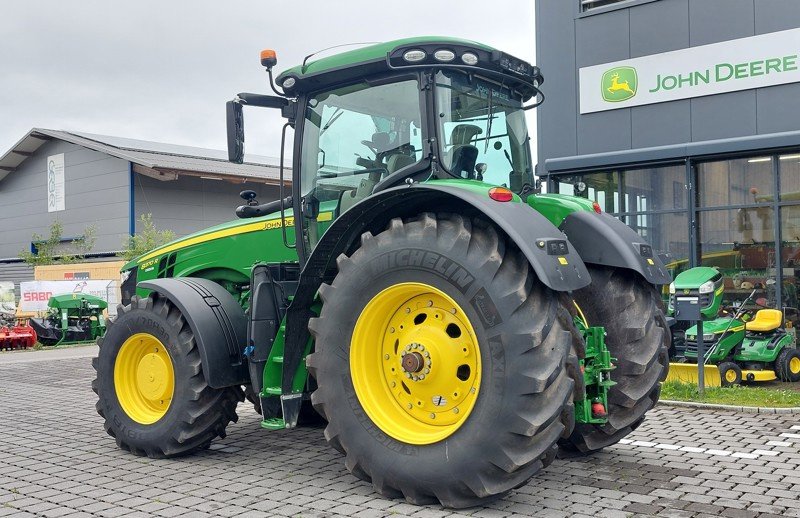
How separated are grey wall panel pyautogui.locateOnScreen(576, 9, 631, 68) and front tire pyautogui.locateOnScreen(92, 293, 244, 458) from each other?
10402 mm

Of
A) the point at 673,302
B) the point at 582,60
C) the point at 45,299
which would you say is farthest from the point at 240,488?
the point at 45,299

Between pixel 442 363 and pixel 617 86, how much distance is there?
10.6m

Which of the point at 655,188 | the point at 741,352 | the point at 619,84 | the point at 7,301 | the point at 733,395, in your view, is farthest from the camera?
the point at 7,301

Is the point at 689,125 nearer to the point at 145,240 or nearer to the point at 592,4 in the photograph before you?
the point at 592,4

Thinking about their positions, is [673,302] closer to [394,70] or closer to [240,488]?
[394,70]

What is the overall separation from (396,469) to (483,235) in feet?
4.80

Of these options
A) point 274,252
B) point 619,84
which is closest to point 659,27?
point 619,84

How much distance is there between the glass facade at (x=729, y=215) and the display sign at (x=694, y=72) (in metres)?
1.18

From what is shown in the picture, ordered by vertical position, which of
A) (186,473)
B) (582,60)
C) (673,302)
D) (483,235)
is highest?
(582,60)

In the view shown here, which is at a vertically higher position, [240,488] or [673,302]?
[673,302]

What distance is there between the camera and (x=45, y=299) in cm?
2148

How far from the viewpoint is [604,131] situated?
14273 millimetres

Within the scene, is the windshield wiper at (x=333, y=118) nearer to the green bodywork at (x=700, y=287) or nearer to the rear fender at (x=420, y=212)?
the rear fender at (x=420, y=212)

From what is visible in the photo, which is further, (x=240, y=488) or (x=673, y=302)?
(x=673, y=302)
